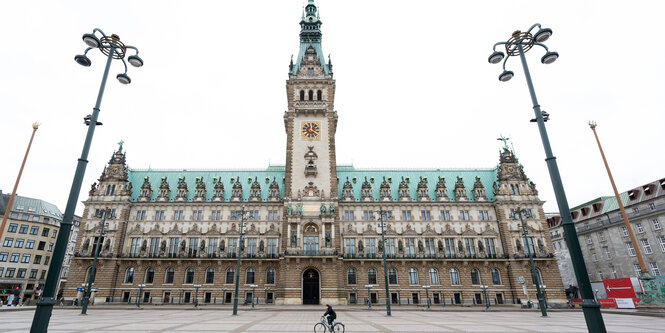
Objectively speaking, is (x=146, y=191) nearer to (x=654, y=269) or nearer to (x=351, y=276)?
(x=351, y=276)

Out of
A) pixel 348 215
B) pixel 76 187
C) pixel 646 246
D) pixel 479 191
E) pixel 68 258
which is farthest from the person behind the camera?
pixel 68 258

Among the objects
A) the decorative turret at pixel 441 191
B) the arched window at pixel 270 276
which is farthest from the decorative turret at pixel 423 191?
the arched window at pixel 270 276

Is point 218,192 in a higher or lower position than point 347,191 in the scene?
higher

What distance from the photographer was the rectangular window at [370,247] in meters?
55.2

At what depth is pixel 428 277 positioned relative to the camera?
177ft

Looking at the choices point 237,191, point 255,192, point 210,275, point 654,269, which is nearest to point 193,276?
point 210,275

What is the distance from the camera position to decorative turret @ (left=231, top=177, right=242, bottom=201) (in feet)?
193

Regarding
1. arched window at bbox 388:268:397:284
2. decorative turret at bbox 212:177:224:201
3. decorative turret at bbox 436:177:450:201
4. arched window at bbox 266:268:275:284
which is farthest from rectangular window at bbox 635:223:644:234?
decorative turret at bbox 212:177:224:201

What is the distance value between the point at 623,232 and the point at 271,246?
63.0 meters

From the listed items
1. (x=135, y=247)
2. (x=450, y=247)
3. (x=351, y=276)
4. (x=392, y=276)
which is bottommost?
(x=392, y=276)

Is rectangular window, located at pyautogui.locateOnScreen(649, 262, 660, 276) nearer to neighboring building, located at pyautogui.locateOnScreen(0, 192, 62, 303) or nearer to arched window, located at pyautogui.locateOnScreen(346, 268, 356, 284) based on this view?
arched window, located at pyautogui.locateOnScreen(346, 268, 356, 284)

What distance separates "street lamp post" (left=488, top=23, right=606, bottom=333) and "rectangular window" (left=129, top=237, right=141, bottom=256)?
59.8 meters

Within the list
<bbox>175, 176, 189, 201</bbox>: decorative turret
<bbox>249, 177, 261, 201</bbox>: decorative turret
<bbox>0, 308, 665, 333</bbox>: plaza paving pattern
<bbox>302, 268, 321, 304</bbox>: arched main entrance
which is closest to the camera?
<bbox>0, 308, 665, 333</bbox>: plaza paving pattern

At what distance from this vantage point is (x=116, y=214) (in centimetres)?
5634
